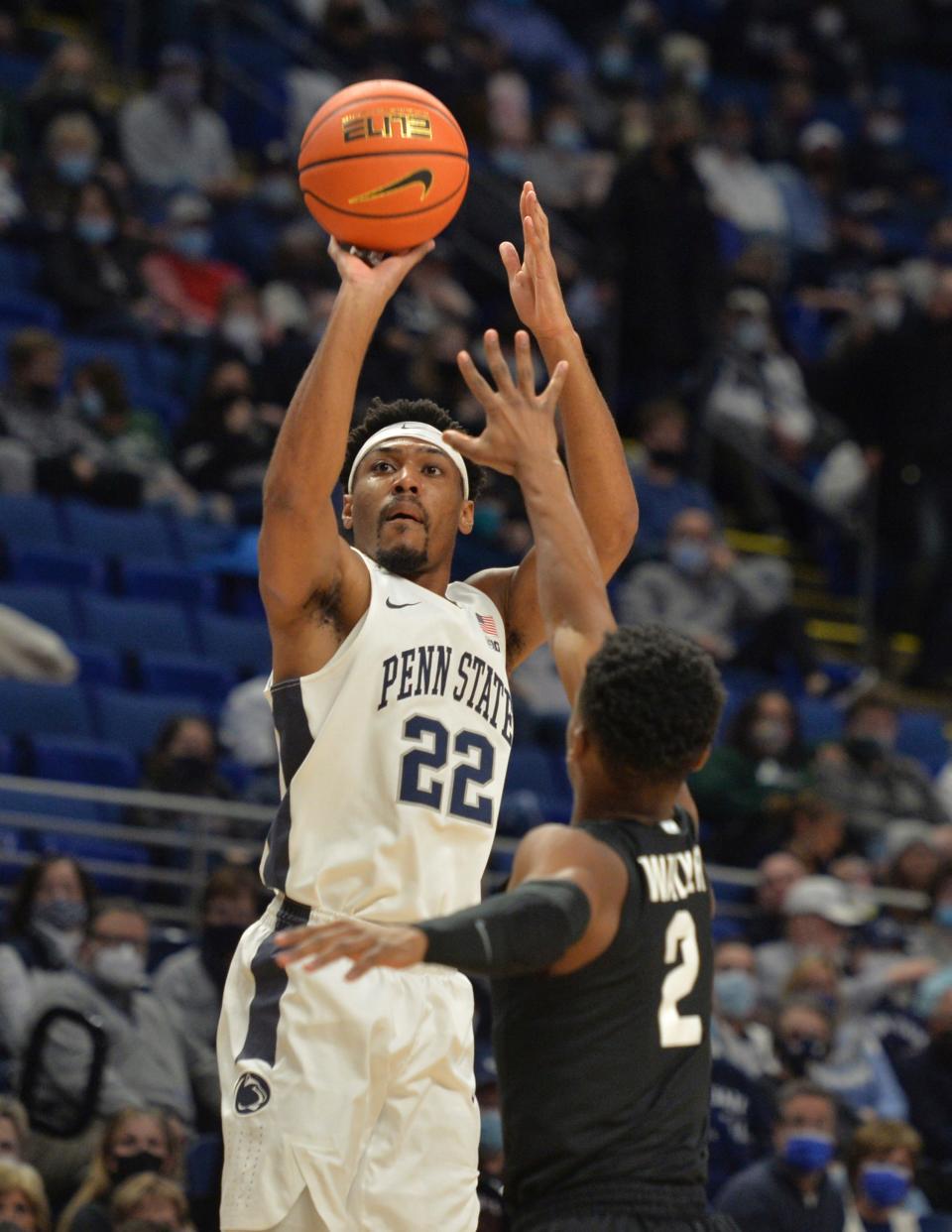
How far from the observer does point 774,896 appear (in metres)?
10.0

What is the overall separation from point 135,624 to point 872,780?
384 centimetres

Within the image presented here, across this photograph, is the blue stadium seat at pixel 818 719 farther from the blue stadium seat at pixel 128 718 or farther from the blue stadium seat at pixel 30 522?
the blue stadium seat at pixel 30 522

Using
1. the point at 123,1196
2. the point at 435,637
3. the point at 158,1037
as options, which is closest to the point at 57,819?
the point at 158,1037

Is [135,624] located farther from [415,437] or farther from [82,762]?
[415,437]

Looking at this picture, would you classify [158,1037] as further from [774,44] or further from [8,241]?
[774,44]

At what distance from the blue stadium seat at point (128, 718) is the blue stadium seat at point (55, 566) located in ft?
2.69

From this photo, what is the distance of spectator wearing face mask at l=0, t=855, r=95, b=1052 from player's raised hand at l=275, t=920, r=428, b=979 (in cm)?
443

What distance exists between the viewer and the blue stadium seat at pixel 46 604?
9.95 meters

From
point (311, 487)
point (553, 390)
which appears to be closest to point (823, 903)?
point (311, 487)

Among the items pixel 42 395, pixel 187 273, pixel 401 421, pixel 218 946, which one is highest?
pixel 187 273

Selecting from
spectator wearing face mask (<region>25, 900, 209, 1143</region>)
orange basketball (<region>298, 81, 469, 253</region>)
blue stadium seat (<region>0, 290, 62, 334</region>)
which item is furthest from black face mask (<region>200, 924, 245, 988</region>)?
blue stadium seat (<region>0, 290, 62, 334</region>)

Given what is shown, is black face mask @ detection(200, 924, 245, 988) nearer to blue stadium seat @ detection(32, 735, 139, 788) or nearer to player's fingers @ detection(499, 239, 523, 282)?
blue stadium seat @ detection(32, 735, 139, 788)

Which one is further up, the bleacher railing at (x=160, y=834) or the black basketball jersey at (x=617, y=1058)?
the bleacher railing at (x=160, y=834)

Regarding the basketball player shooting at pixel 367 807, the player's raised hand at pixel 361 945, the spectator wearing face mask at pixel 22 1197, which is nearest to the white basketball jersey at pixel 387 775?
the basketball player shooting at pixel 367 807
